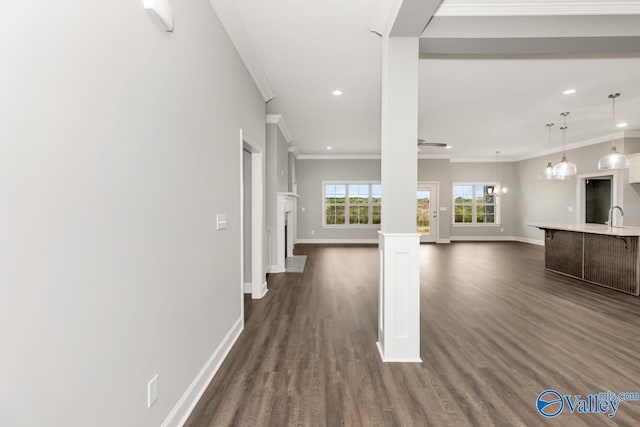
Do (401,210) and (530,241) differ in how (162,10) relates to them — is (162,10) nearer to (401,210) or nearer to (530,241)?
(401,210)

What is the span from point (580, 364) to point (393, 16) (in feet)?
9.69

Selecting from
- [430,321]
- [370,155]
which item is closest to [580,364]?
[430,321]

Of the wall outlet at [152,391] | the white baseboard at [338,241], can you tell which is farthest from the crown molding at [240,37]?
the white baseboard at [338,241]

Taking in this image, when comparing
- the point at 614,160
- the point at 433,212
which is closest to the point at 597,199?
the point at 433,212

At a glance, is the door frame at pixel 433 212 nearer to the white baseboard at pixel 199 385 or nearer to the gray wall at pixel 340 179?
the gray wall at pixel 340 179

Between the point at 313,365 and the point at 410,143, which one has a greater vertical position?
the point at 410,143

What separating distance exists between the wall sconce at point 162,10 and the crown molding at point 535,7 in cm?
196

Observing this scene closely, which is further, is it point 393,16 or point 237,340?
point 237,340

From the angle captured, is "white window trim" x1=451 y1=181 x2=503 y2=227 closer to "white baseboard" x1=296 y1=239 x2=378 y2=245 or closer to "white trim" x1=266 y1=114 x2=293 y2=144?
"white baseboard" x1=296 y1=239 x2=378 y2=245

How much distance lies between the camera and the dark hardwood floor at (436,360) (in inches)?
71.1

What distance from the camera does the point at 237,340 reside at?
9.03 ft

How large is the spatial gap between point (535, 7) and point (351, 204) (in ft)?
24.9

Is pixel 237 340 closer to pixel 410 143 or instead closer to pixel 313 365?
pixel 313 365

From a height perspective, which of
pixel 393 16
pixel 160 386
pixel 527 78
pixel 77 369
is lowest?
pixel 160 386
